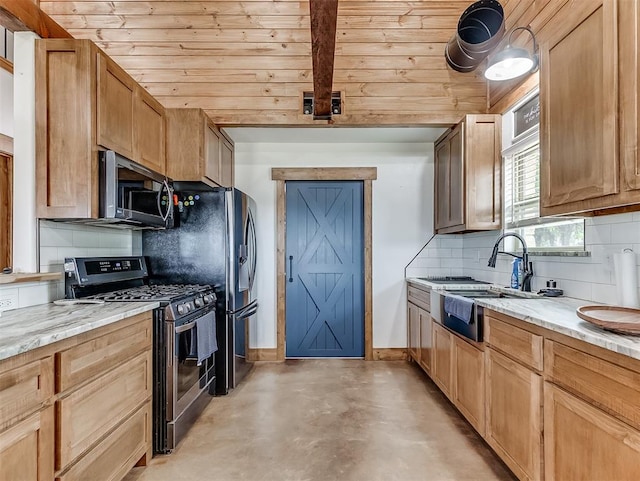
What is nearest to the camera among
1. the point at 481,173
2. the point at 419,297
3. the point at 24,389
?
the point at 24,389

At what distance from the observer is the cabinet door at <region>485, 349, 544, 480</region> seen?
66.6 inches

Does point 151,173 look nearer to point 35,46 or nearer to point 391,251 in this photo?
point 35,46

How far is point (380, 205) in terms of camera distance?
165 inches

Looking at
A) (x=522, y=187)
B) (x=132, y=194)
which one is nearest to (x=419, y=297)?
(x=522, y=187)

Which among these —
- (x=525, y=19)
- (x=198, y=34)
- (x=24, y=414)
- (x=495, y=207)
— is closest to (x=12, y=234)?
(x=24, y=414)

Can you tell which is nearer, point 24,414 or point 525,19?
point 24,414

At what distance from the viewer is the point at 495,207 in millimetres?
3182

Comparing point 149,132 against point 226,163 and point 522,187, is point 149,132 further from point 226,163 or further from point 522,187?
point 522,187

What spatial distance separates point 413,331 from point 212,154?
105 inches

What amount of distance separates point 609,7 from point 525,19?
4.68 ft

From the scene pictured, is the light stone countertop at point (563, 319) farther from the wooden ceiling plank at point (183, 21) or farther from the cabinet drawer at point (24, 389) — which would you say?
the wooden ceiling plank at point (183, 21)

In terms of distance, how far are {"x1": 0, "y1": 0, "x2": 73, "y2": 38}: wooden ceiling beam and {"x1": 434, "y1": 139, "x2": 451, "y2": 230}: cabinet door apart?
10.7 ft

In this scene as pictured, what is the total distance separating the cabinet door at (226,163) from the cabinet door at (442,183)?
87.9 inches

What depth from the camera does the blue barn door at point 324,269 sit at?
165 inches
